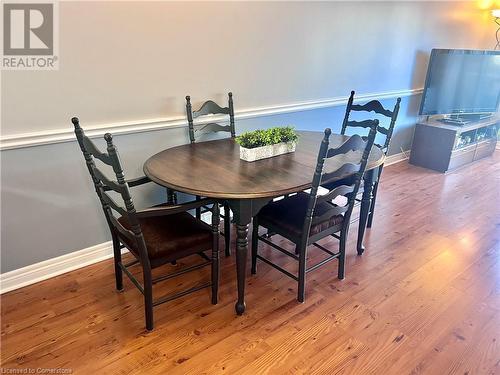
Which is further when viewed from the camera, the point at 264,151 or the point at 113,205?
the point at 264,151

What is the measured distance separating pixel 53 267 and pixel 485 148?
5.10 metres

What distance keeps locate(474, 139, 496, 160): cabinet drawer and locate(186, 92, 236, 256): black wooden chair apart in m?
3.62

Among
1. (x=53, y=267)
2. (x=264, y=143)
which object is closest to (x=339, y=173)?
(x=264, y=143)

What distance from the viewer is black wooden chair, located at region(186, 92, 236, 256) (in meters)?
2.54

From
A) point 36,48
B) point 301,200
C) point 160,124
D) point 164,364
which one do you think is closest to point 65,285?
point 164,364

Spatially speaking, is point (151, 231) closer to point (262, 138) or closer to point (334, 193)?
point (262, 138)

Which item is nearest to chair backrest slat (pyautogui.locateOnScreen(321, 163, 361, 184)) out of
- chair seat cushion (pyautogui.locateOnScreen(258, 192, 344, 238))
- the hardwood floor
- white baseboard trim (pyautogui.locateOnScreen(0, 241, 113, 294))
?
chair seat cushion (pyautogui.locateOnScreen(258, 192, 344, 238))

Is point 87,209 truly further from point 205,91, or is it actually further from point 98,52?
point 205,91

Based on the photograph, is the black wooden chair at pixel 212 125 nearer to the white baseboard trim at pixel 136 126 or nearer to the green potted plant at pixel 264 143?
the white baseboard trim at pixel 136 126

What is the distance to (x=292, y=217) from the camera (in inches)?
84.4

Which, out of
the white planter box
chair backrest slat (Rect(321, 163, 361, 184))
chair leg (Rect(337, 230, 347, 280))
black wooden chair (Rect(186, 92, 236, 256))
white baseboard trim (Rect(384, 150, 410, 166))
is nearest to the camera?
chair backrest slat (Rect(321, 163, 361, 184))

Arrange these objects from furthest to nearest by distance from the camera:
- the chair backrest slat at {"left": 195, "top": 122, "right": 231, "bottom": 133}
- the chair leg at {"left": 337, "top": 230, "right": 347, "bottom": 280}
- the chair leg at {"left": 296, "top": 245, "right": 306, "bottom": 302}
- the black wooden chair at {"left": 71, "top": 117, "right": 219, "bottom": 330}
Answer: the chair backrest slat at {"left": 195, "top": 122, "right": 231, "bottom": 133}
the chair leg at {"left": 337, "top": 230, "right": 347, "bottom": 280}
the chair leg at {"left": 296, "top": 245, "right": 306, "bottom": 302}
the black wooden chair at {"left": 71, "top": 117, "right": 219, "bottom": 330}

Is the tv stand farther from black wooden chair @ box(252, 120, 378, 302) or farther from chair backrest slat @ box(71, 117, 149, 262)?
chair backrest slat @ box(71, 117, 149, 262)

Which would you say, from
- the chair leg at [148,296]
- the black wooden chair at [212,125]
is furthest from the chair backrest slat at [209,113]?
the chair leg at [148,296]
